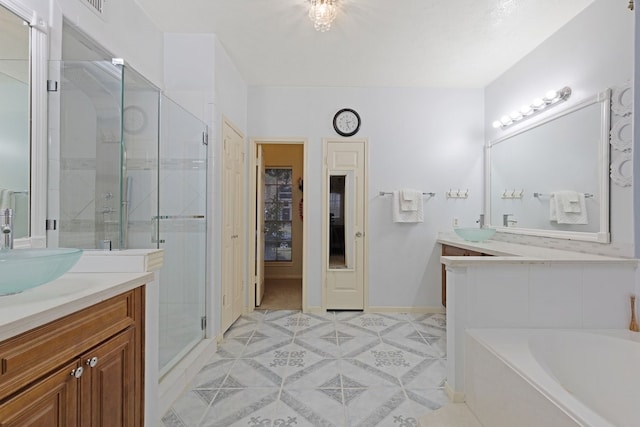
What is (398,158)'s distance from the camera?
3.61 m

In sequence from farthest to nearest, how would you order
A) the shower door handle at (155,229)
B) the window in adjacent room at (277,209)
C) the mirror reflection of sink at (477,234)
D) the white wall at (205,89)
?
the window in adjacent room at (277,209) < the mirror reflection of sink at (477,234) < the white wall at (205,89) < the shower door handle at (155,229)

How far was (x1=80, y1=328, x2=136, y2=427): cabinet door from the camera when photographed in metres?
1.00

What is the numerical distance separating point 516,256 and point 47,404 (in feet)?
8.29

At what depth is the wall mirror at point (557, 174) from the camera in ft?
6.72

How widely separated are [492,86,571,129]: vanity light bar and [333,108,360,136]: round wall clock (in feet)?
4.80

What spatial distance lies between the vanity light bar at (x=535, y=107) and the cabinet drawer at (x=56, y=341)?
307 cm

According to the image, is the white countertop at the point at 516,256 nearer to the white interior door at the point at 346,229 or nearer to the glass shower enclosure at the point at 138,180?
the white interior door at the point at 346,229

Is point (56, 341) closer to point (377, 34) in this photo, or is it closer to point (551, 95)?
point (377, 34)

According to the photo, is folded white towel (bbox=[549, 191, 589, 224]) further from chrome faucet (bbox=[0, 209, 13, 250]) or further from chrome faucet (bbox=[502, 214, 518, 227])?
chrome faucet (bbox=[0, 209, 13, 250])

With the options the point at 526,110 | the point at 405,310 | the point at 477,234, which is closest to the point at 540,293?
the point at 477,234

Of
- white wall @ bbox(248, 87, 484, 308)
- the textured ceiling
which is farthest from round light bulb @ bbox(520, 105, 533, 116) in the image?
white wall @ bbox(248, 87, 484, 308)

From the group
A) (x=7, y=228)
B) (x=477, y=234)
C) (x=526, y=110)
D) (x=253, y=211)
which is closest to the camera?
(x=7, y=228)

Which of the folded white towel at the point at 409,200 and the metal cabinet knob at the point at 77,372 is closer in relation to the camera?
the metal cabinet knob at the point at 77,372

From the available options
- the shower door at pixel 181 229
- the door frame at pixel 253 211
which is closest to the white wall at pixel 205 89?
the shower door at pixel 181 229
